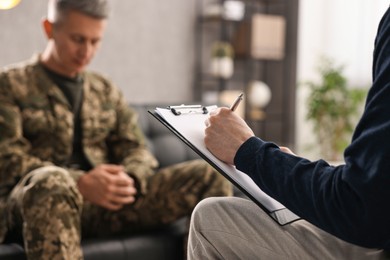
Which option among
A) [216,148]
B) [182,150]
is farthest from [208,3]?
[216,148]

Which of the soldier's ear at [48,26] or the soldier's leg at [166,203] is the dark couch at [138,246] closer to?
the soldier's leg at [166,203]

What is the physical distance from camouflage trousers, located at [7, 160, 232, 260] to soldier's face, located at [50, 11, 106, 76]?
1.63 ft

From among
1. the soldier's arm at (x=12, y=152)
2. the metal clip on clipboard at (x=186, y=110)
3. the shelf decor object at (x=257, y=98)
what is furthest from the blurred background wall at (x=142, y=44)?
the metal clip on clipboard at (x=186, y=110)

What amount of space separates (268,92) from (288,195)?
381 cm

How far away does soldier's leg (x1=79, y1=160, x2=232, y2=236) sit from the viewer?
2.05 meters

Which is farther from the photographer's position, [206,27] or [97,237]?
[206,27]

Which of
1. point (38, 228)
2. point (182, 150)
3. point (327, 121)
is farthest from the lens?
point (327, 121)

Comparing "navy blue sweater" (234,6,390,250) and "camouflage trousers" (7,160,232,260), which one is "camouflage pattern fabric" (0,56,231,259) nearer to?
"camouflage trousers" (7,160,232,260)

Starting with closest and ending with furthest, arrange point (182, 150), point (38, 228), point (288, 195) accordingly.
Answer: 1. point (288, 195)
2. point (38, 228)
3. point (182, 150)

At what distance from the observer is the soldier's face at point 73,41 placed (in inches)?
86.1

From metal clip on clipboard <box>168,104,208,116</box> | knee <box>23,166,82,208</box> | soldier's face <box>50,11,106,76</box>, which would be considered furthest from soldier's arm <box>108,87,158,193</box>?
metal clip on clipboard <box>168,104,208,116</box>

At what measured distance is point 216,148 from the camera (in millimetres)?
1220

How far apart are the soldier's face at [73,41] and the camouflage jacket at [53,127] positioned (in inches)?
3.1

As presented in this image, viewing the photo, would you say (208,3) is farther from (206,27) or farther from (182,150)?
(182,150)
